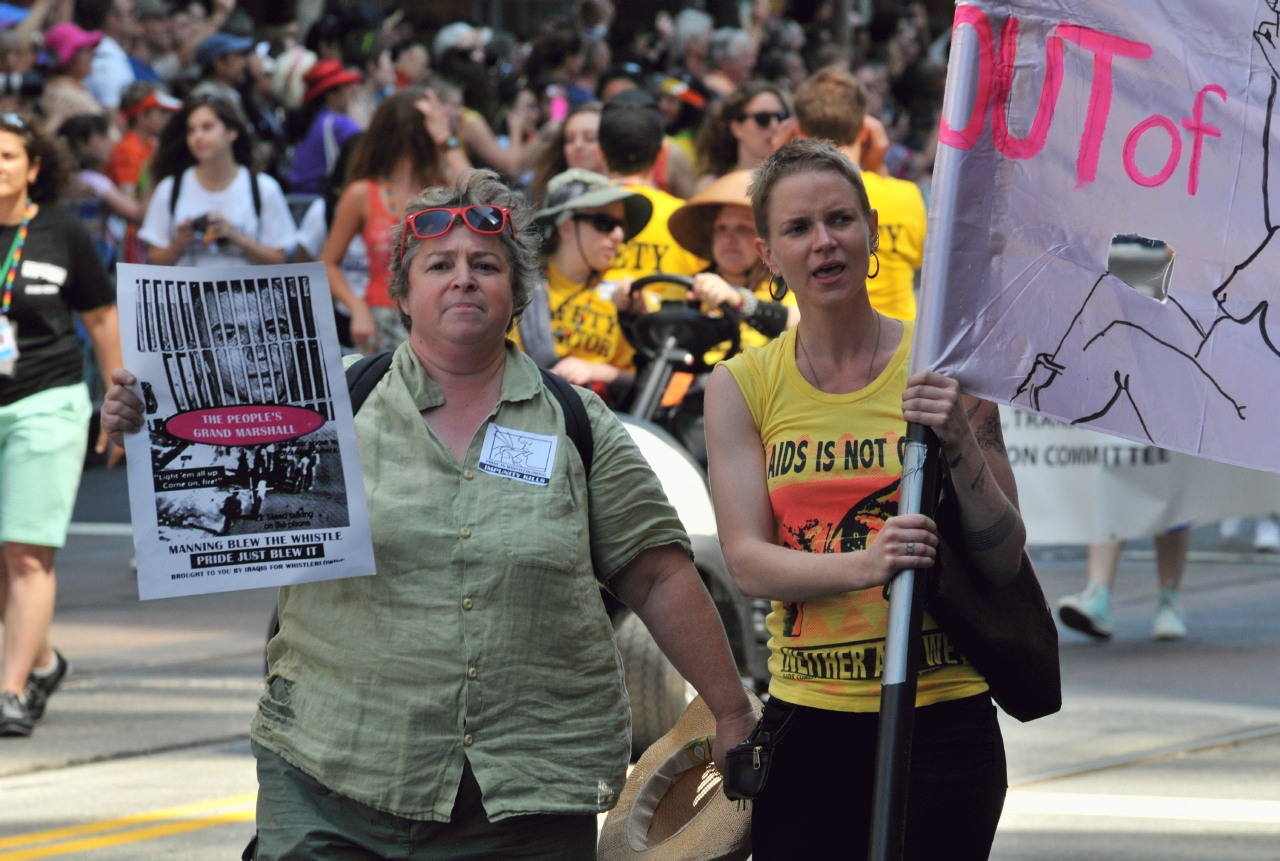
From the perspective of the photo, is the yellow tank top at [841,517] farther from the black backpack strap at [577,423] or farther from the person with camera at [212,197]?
the person with camera at [212,197]

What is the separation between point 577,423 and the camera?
370 cm

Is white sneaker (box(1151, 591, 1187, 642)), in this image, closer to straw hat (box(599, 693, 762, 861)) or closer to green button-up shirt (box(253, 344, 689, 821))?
straw hat (box(599, 693, 762, 861))

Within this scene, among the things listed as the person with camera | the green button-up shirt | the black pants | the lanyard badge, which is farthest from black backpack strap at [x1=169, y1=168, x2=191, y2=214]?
the black pants

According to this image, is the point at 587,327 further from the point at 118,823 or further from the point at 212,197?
the point at 212,197

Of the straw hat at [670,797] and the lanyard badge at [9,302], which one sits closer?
the straw hat at [670,797]

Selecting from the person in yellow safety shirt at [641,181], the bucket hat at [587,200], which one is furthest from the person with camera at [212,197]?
the bucket hat at [587,200]

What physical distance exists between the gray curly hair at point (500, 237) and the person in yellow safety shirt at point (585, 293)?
3374 mm

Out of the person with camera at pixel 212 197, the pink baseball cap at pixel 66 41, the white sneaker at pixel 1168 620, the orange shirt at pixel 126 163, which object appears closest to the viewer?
the white sneaker at pixel 1168 620

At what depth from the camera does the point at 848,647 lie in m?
3.50

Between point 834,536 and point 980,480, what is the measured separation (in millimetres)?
305

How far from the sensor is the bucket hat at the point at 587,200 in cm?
741

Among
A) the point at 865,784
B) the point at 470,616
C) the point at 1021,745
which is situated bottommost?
the point at 1021,745

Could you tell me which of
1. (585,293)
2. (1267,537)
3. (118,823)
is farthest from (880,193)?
(1267,537)

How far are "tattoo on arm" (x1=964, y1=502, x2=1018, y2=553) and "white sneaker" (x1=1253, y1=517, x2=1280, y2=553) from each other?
9146 mm
